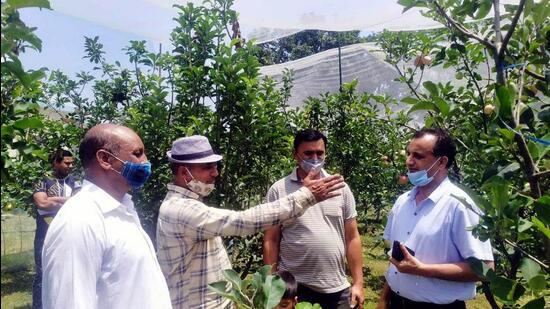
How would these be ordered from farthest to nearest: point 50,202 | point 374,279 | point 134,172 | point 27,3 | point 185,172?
1. point 374,279
2. point 50,202
3. point 185,172
4. point 134,172
5. point 27,3

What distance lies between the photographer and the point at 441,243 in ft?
7.38

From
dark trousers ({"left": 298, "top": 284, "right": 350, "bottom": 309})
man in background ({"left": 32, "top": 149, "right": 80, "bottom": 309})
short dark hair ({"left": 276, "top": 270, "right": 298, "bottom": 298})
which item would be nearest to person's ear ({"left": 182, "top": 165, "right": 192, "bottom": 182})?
short dark hair ({"left": 276, "top": 270, "right": 298, "bottom": 298})

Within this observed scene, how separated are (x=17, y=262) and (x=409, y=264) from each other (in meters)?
7.00

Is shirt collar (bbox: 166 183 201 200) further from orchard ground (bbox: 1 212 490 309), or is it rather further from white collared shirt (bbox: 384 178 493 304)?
orchard ground (bbox: 1 212 490 309)

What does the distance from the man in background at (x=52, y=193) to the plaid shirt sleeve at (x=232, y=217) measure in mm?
2593

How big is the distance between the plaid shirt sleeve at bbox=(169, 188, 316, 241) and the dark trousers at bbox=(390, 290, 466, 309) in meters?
0.72

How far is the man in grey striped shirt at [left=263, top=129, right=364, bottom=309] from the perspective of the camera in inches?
107

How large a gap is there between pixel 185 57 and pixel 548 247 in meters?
2.52

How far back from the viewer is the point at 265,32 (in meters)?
5.99

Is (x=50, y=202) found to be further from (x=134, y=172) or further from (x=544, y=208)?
(x=544, y=208)

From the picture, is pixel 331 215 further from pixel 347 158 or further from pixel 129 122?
pixel 347 158

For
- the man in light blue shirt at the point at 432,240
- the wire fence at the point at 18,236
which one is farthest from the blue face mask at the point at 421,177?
the wire fence at the point at 18,236

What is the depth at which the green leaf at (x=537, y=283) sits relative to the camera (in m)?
1.27

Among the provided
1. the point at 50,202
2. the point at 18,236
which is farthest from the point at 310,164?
the point at 18,236
